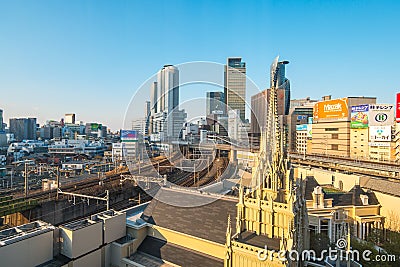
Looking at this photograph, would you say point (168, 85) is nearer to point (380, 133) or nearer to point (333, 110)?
point (380, 133)

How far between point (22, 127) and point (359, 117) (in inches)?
7375

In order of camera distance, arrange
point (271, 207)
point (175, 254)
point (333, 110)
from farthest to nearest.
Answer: point (333, 110) < point (175, 254) < point (271, 207)

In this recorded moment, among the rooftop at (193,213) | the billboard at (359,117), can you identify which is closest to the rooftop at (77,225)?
the rooftop at (193,213)

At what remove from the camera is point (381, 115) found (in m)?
63.4

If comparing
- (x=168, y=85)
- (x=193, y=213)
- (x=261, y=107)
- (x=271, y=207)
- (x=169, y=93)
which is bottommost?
(x=193, y=213)

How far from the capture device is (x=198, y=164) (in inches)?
1941

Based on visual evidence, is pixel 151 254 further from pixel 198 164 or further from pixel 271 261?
pixel 198 164

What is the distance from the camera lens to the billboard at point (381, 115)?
6291 cm

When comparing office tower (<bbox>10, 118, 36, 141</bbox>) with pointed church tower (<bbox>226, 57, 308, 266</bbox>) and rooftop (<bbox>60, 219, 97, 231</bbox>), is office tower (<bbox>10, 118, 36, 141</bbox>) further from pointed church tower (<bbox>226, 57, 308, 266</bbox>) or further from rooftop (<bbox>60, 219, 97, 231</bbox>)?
pointed church tower (<bbox>226, 57, 308, 266</bbox>)

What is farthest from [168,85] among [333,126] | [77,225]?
[333,126]

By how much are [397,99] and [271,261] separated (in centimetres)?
5787

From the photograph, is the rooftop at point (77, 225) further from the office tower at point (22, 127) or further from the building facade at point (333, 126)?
the office tower at point (22, 127)

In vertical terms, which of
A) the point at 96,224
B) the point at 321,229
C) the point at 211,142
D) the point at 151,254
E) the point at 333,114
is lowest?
the point at 321,229

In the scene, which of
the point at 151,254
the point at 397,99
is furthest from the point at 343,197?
the point at 397,99
